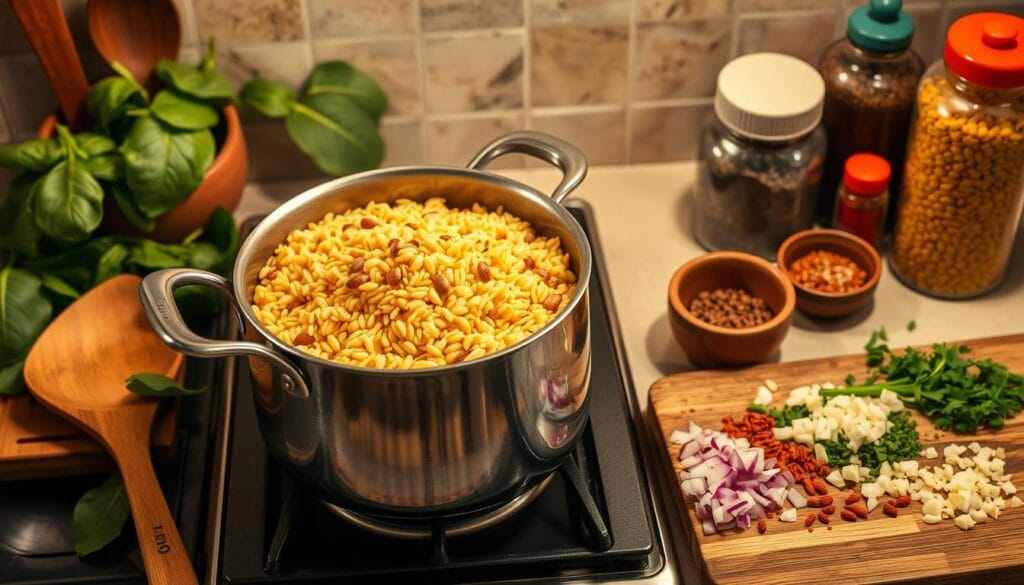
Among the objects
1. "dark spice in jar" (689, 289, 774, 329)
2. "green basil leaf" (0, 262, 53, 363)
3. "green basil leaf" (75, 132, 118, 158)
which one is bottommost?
"dark spice in jar" (689, 289, 774, 329)

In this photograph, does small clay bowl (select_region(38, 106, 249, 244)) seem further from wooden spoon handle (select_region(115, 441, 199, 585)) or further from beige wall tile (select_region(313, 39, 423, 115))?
wooden spoon handle (select_region(115, 441, 199, 585))

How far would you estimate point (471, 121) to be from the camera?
4.99ft

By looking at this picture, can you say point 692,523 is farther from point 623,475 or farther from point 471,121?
point 471,121

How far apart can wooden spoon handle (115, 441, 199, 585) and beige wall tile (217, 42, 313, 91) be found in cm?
54

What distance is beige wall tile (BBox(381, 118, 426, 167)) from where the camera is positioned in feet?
4.99

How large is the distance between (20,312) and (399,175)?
1.50 ft

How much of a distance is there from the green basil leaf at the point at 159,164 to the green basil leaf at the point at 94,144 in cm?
3

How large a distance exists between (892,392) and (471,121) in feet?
2.15

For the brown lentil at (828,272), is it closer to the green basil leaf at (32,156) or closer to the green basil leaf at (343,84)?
the green basil leaf at (343,84)

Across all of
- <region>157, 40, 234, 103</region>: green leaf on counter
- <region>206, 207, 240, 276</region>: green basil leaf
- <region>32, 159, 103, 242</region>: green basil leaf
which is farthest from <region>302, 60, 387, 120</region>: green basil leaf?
<region>32, 159, 103, 242</region>: green basil leaf

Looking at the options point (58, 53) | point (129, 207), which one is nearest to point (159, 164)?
point (129, 207)

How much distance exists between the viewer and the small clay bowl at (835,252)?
131 cm

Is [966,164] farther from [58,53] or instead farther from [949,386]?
[58,53]

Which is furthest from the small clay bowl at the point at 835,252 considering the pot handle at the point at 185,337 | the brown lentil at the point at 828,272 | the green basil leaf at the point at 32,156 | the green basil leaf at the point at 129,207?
the green basil leaf at the point at 32,156
